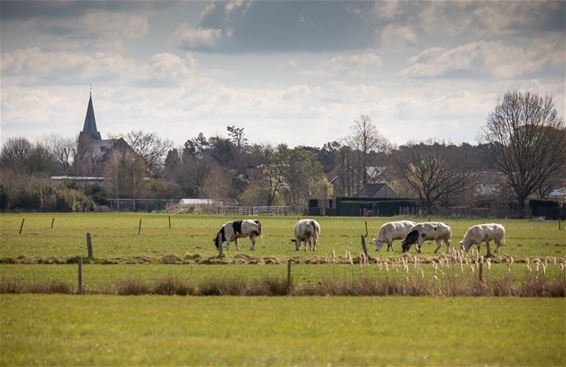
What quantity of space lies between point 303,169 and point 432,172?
26.1 m

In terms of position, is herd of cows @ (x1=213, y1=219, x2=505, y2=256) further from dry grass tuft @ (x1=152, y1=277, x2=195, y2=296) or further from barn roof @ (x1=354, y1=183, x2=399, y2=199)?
barn roof @ (x1=354, y1=183, x2=399, y2=199)

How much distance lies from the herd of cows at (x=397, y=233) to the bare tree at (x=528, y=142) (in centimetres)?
6542

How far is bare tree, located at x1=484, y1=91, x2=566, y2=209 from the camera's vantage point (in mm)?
111000

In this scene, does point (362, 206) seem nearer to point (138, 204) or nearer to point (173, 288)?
point (138, 204)

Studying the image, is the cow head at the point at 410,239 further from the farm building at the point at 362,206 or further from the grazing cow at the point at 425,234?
the farm building at the point at 362,206

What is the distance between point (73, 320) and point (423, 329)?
8.05 meters

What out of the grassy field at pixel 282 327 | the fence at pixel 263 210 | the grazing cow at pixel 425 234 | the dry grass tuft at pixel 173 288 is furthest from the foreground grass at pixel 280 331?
the fence at pixel 263 210

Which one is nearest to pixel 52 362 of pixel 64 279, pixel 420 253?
pixel 64 279

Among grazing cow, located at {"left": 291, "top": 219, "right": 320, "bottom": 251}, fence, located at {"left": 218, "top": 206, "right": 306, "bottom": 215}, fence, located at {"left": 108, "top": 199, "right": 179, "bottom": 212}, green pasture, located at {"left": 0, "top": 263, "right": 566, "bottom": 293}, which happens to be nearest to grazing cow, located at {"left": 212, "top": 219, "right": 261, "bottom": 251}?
grazing cow, located at {"left": 291, "top": 219, "right": 320, "bottom": 251}

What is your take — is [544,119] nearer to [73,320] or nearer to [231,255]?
[231,255]

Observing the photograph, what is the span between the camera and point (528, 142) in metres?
112

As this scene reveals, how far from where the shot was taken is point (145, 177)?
15812 cm

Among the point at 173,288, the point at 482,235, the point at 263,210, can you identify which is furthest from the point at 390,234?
the point at 263,210

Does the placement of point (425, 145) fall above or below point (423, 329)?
above
